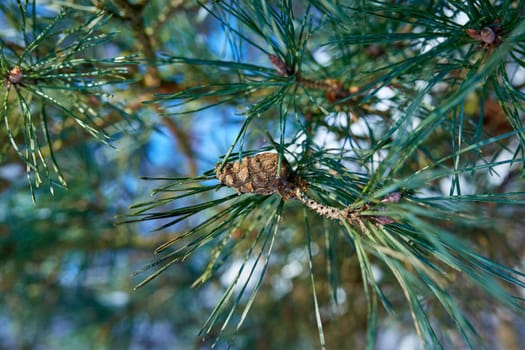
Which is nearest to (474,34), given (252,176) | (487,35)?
(487,35)

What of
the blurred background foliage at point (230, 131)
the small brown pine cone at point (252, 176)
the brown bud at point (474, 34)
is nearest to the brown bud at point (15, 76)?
the blurred background foliage at point (230, 131)

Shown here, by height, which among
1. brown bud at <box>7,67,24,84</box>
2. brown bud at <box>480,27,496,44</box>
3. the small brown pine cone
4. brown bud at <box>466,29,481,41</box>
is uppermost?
brown bud at <box>7,67,24,84</box>

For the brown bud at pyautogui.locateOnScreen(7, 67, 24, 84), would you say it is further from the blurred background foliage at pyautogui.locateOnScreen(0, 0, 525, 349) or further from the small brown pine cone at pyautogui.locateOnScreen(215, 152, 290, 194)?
the small brown pine cone at pyautogui.locateOnScreen(215, 152, 290, 194)

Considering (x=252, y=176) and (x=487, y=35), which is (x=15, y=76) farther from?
(x=487, y=35)

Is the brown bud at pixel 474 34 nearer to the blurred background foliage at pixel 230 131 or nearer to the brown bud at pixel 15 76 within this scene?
the blurred background foliage at pixel 230 131

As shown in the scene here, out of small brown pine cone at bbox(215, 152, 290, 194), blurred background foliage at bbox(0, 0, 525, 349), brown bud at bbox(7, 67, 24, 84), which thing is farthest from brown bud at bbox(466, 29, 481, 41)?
brown bud at bbox(7, 67, 24, 84)

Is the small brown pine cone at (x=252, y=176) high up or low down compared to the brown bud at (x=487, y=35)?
down
